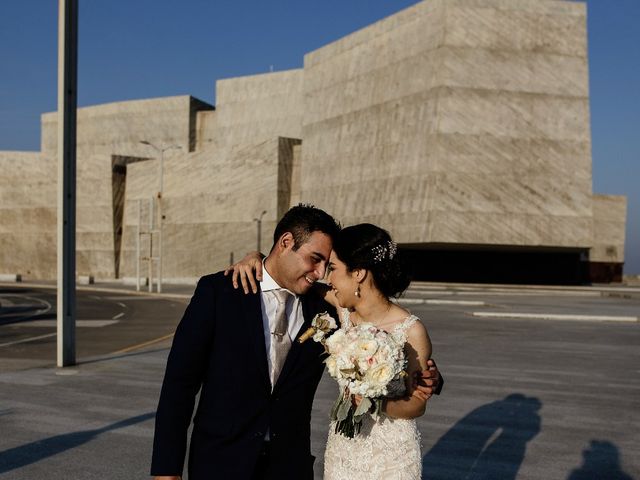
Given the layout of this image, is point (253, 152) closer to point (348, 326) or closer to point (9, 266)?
point (9, 266)

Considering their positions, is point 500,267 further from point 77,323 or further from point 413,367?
point 413,367

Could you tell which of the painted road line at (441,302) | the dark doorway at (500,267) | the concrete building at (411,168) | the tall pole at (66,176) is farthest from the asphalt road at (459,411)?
the dark doorway at (500,267)

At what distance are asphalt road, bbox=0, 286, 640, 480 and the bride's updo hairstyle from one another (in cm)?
339

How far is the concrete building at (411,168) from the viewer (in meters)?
55.6

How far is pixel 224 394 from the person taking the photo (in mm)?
3537

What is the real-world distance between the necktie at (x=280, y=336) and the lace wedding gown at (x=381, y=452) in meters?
0.47

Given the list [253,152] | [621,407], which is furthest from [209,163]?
[621,407]

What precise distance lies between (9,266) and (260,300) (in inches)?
3286

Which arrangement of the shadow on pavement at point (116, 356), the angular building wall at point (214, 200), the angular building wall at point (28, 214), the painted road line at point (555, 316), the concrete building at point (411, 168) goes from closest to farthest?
the shadow on pavement at point (116, 356) < the painted road line at point (555, 316) < the concrete building at point (411, 168) < the angular building wall at point (214, 200) < the angular building wall at point (28, 214)

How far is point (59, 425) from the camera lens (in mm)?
8422

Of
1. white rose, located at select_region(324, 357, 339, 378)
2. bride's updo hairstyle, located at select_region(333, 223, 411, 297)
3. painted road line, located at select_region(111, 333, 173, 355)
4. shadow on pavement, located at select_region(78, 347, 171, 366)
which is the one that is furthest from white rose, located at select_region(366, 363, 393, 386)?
painted road line, located at select_region(111, 333, 173, 355)

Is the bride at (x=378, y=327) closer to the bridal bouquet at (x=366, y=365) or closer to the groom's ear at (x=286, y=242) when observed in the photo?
the bridal bouquet at (x=366, y=365)

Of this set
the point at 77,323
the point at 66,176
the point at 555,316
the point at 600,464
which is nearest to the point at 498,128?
the point at 555,316

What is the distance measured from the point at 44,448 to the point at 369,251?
197 inches
